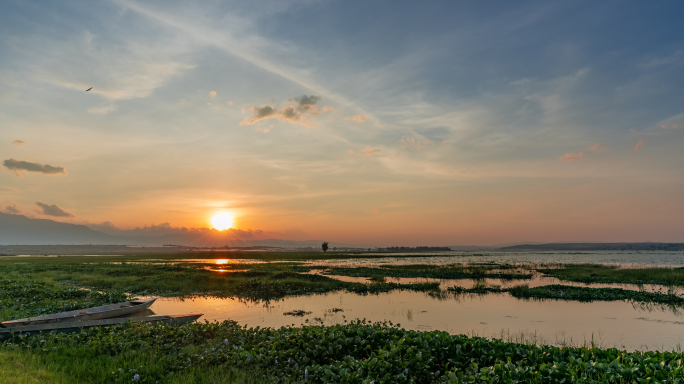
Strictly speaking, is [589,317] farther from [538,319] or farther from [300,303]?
[300,303]

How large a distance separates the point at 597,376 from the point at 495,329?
396 inches

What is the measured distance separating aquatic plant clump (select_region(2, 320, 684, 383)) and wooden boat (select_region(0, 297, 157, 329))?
2.23m

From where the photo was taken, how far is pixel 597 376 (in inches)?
287

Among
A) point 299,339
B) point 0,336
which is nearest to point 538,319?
point 299,339

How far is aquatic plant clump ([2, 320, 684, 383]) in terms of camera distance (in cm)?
744

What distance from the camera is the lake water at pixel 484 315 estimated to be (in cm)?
1556

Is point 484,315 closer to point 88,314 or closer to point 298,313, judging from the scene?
point 298,313

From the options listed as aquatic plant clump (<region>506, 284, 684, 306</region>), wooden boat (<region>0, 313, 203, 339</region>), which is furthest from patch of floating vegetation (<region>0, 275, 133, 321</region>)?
aquatic plant clump (<region>506, 284, 684, 306</region>)

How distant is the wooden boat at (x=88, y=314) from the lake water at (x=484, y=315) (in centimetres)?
266

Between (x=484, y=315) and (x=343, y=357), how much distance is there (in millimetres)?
13693

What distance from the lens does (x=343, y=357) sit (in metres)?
9.49

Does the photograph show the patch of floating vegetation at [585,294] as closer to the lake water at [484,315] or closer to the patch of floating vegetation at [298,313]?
the lake water at [484,315]

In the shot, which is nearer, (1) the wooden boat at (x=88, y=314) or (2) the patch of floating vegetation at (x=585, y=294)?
(1) the wooden boat at (x=88, y=314)

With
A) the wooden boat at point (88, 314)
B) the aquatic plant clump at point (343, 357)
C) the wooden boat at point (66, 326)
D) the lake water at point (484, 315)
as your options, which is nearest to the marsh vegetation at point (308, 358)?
the aquatic plant clump at point (343, 357)
